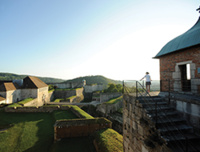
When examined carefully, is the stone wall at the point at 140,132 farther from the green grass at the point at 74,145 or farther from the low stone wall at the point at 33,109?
the low stone wall at the point at 33,109

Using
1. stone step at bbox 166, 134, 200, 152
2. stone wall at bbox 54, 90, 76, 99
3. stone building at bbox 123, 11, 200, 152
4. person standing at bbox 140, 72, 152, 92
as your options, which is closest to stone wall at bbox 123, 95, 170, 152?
stone building at bbox 123, 11, 200, 152

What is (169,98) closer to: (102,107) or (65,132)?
(65,132)

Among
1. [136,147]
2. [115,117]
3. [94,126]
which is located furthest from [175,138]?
[115,117]

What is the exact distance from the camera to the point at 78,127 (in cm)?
1152

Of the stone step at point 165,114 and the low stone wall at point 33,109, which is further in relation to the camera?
the low stone wall at point 33,109

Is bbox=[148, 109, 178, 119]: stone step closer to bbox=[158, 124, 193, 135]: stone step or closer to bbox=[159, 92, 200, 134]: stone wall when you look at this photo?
bbox=[159, 92, 200, 134]: stone wall

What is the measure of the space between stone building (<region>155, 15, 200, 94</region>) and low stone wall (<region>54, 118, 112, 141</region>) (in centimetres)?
788

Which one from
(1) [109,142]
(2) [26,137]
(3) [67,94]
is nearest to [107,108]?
(1) [109,142]

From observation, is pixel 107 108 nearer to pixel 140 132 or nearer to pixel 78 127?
pixel 78 127

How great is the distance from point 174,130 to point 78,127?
33.2 ft

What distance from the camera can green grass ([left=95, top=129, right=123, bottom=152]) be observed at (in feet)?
26.6

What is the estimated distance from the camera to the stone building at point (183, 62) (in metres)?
5.52

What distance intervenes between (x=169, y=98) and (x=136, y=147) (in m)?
2.67

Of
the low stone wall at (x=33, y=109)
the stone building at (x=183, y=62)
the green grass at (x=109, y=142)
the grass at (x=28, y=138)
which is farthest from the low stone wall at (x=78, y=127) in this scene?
the low stone wall at (x=33, y=109)
